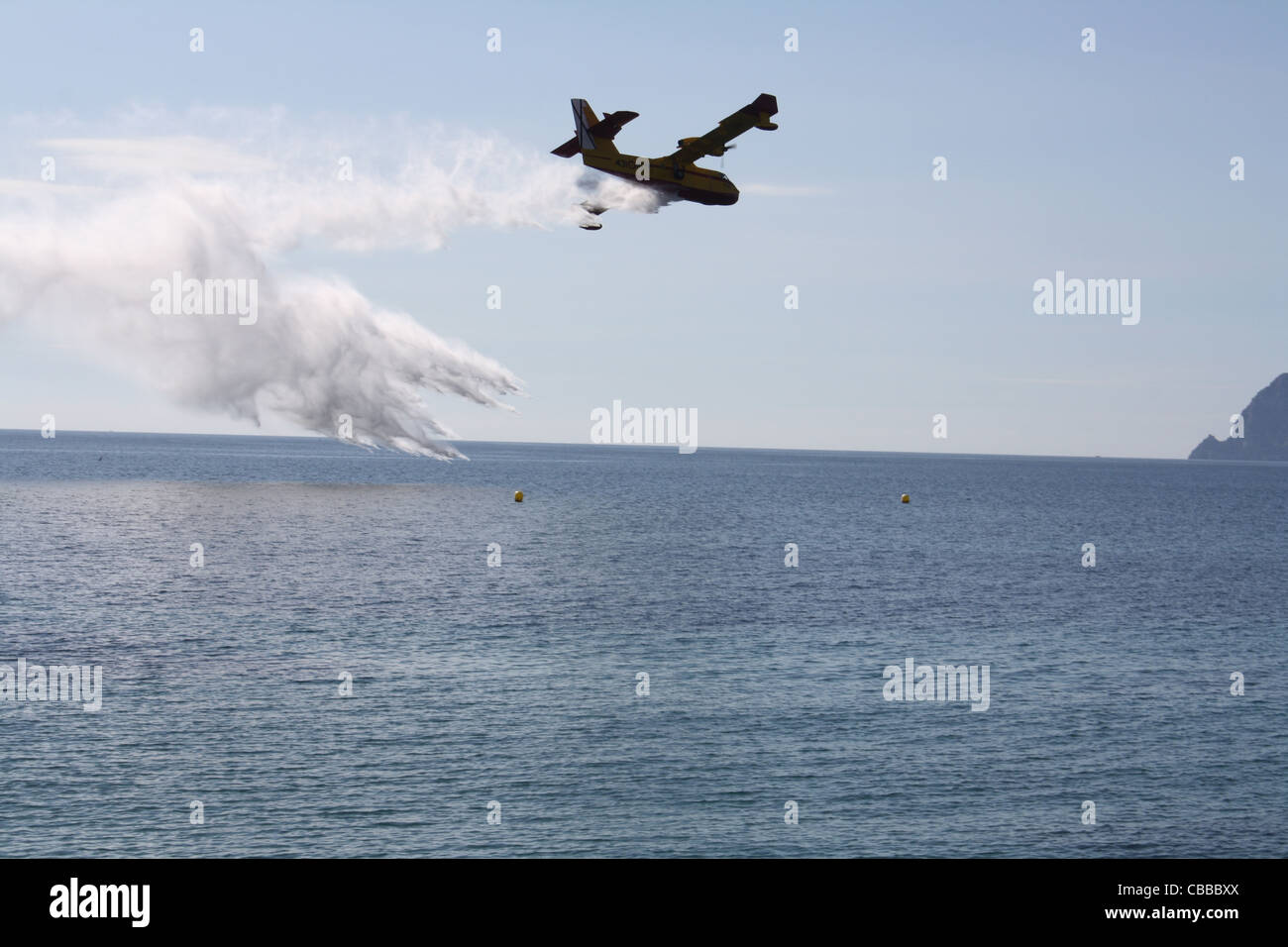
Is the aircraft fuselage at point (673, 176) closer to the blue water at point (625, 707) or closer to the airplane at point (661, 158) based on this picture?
the airplane at point (661, 158)

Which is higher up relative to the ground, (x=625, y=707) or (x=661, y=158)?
(x=661, y=158)

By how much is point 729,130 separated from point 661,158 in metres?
3.92

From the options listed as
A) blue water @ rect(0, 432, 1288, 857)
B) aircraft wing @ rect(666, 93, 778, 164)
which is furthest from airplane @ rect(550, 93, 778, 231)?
blue water @ rect(0, 432, 1288, 857)

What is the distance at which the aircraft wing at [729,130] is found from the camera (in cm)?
5419

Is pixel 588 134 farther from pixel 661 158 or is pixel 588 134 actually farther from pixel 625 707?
pixel 625 707

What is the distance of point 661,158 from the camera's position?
2253 inches

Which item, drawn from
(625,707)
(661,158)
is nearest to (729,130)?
(661,158)

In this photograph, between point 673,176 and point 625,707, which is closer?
point 625,707

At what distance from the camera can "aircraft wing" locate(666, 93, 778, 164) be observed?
54188 mm

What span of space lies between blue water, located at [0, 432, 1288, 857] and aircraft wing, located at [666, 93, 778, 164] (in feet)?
89.5

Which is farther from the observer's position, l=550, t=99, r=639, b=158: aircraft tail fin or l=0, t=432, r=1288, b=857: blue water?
l=550, t=99, r=639, b=158: aircraft tail fin

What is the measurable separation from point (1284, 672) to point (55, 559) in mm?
89111

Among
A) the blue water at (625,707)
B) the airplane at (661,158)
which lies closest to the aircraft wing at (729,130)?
the airplane at (661,158)

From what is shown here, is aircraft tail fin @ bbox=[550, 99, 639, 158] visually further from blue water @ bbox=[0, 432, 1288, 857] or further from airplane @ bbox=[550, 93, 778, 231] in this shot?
blue water @ bbox=[0, 432, 1288, 857]
